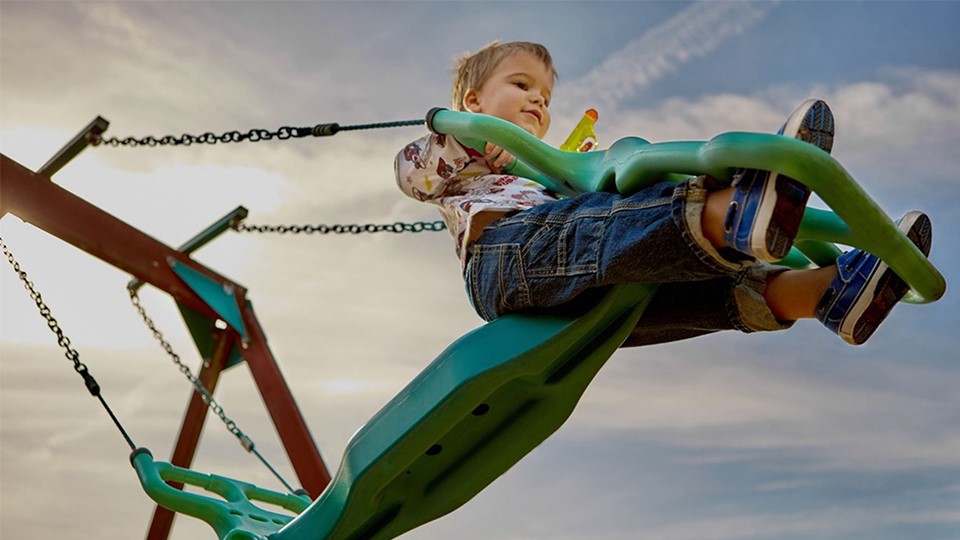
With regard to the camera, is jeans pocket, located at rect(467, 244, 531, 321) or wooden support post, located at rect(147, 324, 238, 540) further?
wooden support post, located at rect(147, 324, 238, 540)

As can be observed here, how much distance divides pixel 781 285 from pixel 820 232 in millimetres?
220

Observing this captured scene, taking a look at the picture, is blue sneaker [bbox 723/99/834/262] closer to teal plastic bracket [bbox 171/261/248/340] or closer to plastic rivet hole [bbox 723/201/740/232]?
plastic rivet hole [bbox 723/201/740/232]

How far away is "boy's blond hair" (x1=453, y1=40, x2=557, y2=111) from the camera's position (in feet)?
10.2

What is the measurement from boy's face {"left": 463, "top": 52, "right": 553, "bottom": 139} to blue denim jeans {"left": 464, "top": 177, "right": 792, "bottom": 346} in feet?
1.63

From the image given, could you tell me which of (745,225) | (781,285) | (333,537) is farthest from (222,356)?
(745,225)

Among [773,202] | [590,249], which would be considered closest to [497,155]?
[590,249]

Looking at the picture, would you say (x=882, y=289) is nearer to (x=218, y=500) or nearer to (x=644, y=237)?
(x=644, y=237)

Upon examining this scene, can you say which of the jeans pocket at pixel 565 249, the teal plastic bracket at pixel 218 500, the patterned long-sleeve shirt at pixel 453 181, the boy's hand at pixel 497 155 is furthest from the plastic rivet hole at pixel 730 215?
the teal plastic bracket at pixel 218 500

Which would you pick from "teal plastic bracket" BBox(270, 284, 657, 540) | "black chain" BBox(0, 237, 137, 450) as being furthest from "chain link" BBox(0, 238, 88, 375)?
"teal plastic bracket" BBox(270, 284, 657, 540)

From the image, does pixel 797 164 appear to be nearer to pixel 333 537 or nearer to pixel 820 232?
pixel 820 232

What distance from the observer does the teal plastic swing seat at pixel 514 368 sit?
2.29 metres

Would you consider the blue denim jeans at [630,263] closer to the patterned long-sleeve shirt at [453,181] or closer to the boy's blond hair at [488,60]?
the patterned long-sleeve shirt at [453,181]

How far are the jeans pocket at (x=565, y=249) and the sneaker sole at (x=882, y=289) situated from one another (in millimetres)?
579

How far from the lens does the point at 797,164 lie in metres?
2.07
